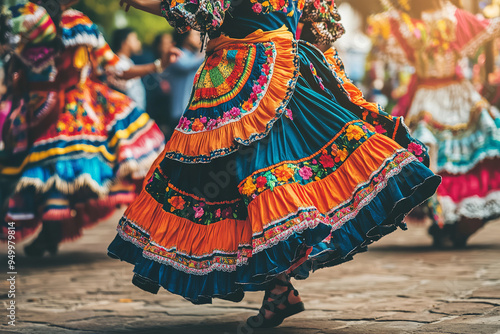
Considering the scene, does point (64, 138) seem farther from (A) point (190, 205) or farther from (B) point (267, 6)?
(B) point (267, 6)

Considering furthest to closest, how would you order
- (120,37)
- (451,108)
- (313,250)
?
(120,37), (451,108), (313,250)

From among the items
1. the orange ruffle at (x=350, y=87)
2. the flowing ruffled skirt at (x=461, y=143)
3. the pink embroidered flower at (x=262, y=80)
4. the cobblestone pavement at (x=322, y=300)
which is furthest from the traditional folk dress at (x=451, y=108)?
the pink embroidered flower at (x=262, y=80)

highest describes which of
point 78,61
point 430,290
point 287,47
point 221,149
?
point 78,61

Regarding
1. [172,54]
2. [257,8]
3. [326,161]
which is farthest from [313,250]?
[172,54]

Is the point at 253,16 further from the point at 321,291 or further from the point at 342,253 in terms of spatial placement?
the point at 321,291

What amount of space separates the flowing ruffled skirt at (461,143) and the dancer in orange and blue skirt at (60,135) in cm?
241

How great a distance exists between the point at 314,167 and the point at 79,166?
9.65ft

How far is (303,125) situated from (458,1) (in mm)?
3790

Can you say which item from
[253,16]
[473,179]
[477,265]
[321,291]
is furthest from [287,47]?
[473,179]

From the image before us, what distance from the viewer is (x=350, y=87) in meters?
3.62

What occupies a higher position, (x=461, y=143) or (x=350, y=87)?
Answer: (x=461, y=143)

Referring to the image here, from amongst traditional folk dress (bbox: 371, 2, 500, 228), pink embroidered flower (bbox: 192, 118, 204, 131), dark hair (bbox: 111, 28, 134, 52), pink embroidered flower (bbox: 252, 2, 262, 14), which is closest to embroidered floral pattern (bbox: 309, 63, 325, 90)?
pink embroidered flower (bbox: 252, 2, 262, 14)

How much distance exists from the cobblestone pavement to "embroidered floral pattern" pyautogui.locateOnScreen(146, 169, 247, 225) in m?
0.53

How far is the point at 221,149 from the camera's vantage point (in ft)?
11.0
